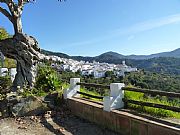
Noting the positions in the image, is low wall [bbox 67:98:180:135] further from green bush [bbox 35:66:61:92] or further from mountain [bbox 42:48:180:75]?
mountain [bbox 42:48:180:75]

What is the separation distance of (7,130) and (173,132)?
436 centimetres

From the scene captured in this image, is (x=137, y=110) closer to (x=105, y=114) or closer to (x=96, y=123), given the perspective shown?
(x=105, y=114)

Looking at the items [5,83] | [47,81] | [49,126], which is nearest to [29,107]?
[49,126]

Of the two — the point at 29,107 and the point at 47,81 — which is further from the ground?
the point at 47,81

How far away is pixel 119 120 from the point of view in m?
6.50

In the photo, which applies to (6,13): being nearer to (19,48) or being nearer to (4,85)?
(19,48)

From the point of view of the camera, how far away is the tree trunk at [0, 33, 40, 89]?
9.80m

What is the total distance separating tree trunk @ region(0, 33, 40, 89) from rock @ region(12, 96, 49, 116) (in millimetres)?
1389

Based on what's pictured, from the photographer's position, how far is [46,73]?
401 inches

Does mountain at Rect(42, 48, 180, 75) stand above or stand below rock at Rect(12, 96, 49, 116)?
above

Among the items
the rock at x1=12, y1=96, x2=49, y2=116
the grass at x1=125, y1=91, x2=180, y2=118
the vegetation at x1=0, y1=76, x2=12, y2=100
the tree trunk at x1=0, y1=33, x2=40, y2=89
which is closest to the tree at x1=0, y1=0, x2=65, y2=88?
the tree trunk at x1=0, y1=33, x2=40, y2=89

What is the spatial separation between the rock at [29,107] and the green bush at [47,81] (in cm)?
114

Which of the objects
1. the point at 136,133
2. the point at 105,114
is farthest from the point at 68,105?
the point at 136,133

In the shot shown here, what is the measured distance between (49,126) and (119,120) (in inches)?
84.5
